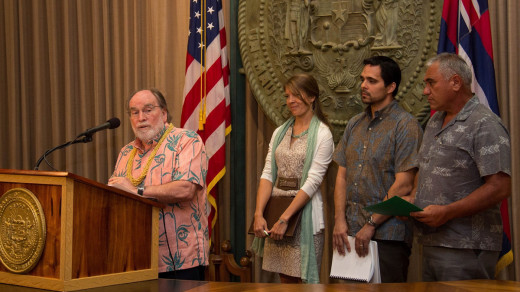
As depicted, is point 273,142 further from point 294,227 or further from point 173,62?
point 173,62

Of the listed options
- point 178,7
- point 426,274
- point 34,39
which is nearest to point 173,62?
point 178,7

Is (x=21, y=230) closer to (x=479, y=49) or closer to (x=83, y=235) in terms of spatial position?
(x=83, y=235)

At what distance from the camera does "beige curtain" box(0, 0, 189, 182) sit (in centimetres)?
497

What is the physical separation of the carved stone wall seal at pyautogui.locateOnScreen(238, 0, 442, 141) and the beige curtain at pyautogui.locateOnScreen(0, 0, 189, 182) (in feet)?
2.96

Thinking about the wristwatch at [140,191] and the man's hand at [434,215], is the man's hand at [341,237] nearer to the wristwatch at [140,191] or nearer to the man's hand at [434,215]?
the man's hand at [434,215]

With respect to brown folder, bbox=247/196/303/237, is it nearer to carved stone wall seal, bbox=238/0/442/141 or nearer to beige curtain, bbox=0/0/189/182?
carved stone wall seal, bbox=238/0/442/141

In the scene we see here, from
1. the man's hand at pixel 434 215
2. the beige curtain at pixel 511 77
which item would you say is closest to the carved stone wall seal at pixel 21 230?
the man's hand at pixel 434 215

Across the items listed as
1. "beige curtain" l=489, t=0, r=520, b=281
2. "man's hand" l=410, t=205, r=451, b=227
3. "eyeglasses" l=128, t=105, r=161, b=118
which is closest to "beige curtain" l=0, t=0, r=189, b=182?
"eyeglasses" l=128, t=105, r=161, b=118

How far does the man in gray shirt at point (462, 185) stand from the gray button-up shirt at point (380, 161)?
291mm

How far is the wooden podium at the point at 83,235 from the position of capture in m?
1.98

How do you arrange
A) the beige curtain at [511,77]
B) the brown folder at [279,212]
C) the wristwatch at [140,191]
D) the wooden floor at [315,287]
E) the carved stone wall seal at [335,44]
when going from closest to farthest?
the wooden floor at [315,287] → the wristwatch at [140,191] → the brown folder at [279,212] → the beige curtain at [511,77] → the carved stone wall seal at [335,44]

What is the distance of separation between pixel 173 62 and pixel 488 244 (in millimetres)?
2815

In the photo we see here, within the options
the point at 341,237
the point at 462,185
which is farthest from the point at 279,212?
the point at 462,185

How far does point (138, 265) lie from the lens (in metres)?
2.20
